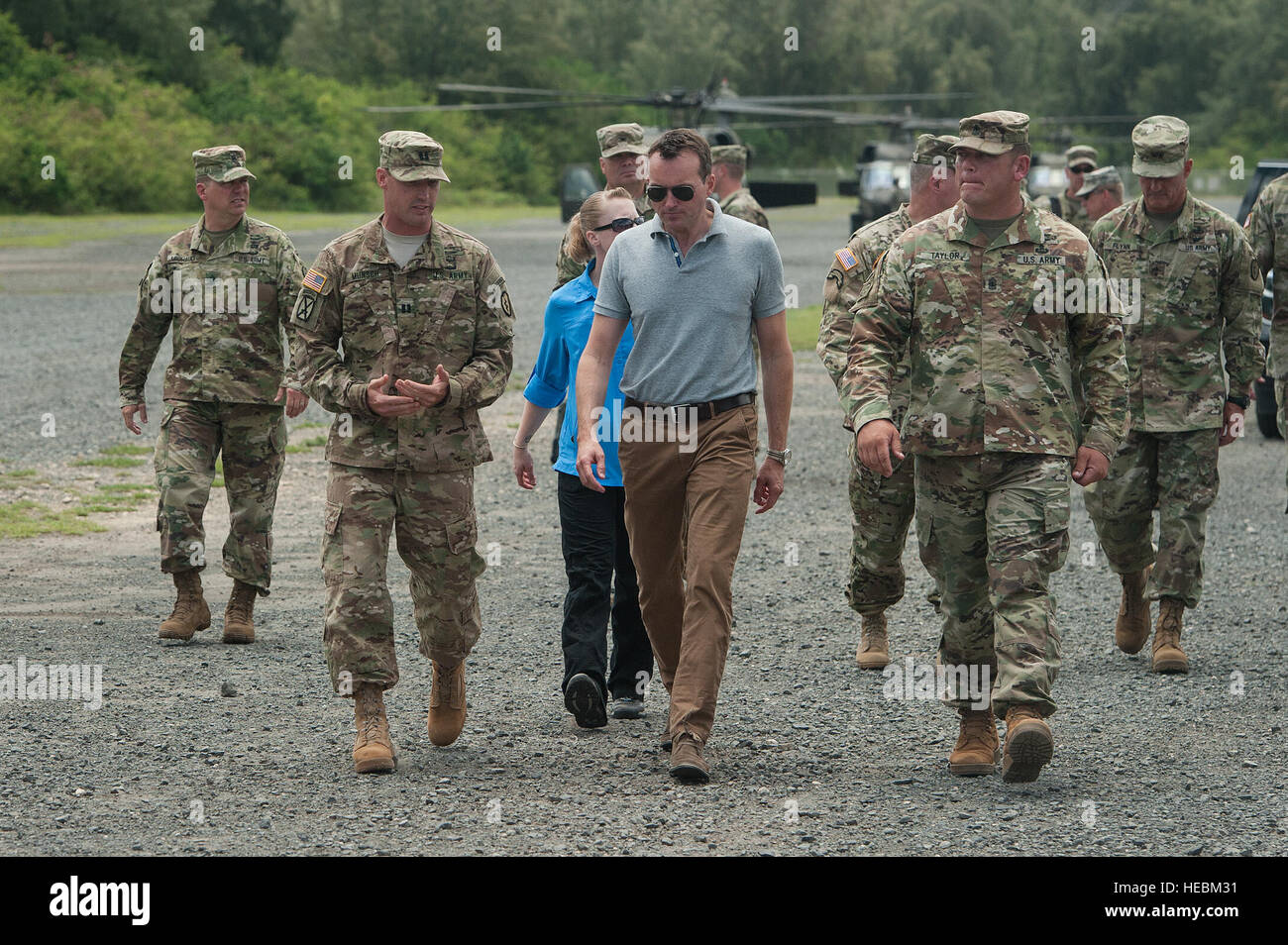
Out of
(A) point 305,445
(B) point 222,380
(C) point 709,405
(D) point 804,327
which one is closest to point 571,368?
(C) point 709,405

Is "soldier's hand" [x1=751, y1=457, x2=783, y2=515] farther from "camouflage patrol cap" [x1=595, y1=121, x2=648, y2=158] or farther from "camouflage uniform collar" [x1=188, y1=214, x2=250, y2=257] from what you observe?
"camouflage uniform collar" [x1=188, y1=214, x2=250, y2=257]

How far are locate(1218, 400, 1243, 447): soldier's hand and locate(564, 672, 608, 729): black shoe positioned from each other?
2.95m

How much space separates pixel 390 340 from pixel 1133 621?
366 cm

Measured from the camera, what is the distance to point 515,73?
88250 mm

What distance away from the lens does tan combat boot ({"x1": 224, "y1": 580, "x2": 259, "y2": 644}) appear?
25.5ft

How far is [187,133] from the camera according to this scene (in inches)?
2152

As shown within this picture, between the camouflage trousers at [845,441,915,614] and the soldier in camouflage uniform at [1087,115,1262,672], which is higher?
the soldier in camouflage uniform at [1087,115,1262,672]

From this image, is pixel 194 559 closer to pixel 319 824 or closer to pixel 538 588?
pixel 538 588

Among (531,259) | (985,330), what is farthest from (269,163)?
(985,330)

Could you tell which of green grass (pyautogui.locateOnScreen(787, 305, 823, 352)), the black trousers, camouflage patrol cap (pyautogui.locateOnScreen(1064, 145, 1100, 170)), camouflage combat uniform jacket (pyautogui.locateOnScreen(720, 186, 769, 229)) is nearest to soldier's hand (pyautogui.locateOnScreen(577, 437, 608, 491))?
the black trousers

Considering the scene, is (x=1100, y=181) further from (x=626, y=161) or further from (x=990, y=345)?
(x=990, y=345)

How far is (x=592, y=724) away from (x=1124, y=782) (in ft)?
6.05

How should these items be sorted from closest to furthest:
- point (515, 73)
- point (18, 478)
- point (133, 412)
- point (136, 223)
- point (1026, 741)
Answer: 1. point (1026, 741)
2. point (133, 412)
3. point (18, 478)
4. point (136, 223)
5. point (515, 73)

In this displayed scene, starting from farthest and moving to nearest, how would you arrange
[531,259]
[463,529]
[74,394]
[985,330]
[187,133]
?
[187,133] → [531,259] → [74,394] → [463,529] → [985,330]
